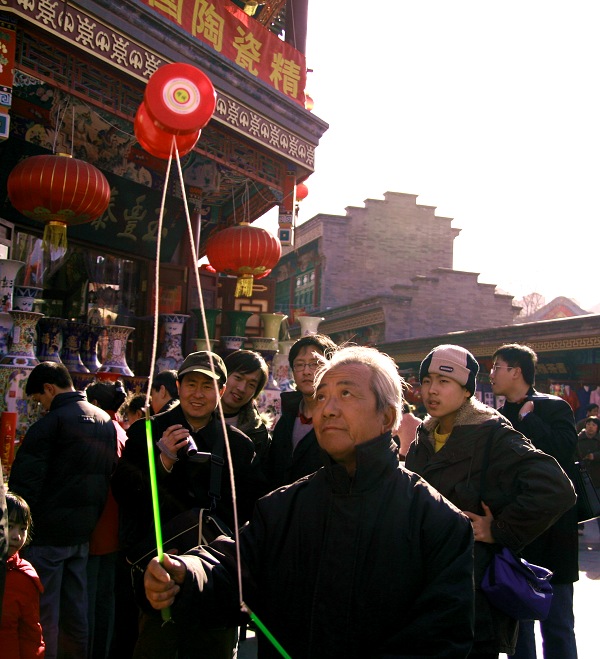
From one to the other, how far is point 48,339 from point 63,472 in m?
3.44

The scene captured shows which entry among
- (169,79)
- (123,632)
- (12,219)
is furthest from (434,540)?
(12,219)

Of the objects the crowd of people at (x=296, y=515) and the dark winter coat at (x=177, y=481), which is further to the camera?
the dark winter coat at (x=177, y=481)

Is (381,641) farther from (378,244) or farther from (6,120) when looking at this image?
(378,244)

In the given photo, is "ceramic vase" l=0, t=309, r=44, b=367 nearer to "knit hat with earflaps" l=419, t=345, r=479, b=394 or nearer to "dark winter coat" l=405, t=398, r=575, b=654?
"knit hat with earflaps" l=419, t=345, r=479, b=394

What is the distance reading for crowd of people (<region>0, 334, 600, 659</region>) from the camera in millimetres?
1840

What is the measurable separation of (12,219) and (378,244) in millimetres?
21615

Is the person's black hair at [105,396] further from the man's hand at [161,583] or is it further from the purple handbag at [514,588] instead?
the man's hand at [161,583]

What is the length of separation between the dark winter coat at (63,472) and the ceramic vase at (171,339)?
4.93m

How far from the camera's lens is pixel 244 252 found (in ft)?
27.6

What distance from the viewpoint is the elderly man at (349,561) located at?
71.2 inches

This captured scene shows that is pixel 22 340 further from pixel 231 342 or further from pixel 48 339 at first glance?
pixel 231 342

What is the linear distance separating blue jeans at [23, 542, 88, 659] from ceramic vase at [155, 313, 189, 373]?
5007 millimetres

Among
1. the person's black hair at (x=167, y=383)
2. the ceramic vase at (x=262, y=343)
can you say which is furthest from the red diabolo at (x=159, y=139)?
the ceramic vase at (x=262, y=343)

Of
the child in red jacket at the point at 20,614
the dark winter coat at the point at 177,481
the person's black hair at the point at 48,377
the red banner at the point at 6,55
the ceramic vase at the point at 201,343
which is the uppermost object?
the red banner at the point at 6,55
